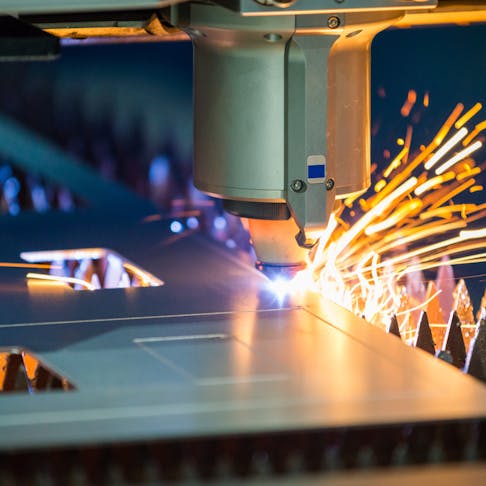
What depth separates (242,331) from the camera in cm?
182

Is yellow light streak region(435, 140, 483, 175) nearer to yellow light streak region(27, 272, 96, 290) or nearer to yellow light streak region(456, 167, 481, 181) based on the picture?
yellow light streak region(456, 167, 481, 181)

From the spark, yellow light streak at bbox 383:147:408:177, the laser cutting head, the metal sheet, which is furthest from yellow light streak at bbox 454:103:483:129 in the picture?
the laser cutting head

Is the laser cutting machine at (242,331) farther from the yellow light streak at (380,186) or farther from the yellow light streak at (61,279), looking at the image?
the yellow light streak at (380,186)

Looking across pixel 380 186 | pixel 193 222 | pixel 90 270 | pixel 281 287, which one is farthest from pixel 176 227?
pixel 281 287

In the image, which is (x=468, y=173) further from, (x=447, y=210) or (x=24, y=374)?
(x=24, y=374)

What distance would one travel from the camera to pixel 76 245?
2.36 metres

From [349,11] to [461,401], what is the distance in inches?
22.4

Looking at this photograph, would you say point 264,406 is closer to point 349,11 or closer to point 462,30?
point 349,11

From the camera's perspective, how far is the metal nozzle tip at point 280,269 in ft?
6.52

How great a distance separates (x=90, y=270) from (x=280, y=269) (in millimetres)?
428

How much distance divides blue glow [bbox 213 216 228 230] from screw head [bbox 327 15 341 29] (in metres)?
0.94

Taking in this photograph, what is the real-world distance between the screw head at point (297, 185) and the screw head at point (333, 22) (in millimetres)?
213

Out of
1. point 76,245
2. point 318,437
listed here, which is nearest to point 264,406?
point 318,437

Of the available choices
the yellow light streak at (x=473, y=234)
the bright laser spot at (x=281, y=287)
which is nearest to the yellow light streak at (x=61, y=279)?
the bright laser spot at (x=281, y=287)
